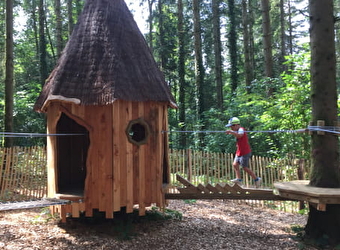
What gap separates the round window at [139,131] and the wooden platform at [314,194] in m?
2.76

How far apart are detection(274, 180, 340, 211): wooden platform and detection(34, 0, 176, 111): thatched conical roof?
9.24 feet

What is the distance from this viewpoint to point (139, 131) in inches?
253

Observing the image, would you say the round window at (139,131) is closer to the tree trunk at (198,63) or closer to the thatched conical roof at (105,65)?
the thatched conical roof at (105,65)

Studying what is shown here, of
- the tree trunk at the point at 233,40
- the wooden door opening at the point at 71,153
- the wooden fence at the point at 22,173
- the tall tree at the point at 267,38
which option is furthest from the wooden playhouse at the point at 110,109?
the tree trunk at the point at 233,40

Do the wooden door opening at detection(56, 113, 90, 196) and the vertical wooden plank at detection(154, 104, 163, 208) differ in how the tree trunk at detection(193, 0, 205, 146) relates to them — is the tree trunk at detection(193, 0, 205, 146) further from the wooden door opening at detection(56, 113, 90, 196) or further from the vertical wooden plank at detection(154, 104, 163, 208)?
the vertical wooden plank at detection(154, 104, 163, 208)

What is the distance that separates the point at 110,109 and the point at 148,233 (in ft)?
9.17

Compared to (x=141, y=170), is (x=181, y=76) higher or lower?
higher

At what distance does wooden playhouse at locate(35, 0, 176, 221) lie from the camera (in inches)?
196

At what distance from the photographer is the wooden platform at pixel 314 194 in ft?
14.9

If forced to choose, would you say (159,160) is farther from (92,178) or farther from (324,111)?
(324,111)

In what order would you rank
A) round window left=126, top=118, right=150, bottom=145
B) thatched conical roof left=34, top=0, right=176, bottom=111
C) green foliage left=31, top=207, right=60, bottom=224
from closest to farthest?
thatched conical roof left=34, top=0, right=176, bottom=111
round window left=126, top=118, right=150, bottom=145
green foliage left=31, top=207, right=60, bottom=224

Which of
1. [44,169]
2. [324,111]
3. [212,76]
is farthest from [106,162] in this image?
[212,76]

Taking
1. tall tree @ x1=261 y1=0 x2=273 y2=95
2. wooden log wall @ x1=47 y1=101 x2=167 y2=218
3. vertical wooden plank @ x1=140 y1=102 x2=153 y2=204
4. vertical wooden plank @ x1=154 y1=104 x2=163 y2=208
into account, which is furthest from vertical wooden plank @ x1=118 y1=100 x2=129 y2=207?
tall tree @ x1=261 y1=0 x2=273 y2=95

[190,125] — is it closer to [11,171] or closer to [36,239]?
[11,171]
